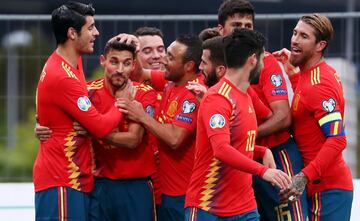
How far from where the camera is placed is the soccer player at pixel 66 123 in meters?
8.48

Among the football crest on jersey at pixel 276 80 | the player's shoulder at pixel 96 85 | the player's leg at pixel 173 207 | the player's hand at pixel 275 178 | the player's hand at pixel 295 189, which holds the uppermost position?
the football crest on jersey at pixel 276 80

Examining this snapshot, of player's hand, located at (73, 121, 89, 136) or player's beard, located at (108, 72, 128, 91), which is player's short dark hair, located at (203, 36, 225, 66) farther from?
player's hand, located at (73, 121, 89, 136)

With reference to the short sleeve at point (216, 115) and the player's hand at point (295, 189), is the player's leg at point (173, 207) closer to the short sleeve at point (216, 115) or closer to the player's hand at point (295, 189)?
the player's hand at point (295, 189)

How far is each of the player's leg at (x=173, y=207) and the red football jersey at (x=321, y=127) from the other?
36.0 inches

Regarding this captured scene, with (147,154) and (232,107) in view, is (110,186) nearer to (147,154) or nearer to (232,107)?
(147,154)

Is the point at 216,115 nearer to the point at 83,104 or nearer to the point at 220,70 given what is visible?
the point at 220,70

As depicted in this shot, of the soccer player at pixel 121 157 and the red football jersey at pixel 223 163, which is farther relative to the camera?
the soccer player at pixel 121 157

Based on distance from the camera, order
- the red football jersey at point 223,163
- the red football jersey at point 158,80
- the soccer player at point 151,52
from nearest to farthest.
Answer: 1. the red football jersey at point 223,163
2. the red football jersey at point 158,80
3. the soccer player at point 151,52

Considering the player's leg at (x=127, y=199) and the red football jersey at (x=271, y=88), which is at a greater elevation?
the red football jersey at (x=271, y=88)

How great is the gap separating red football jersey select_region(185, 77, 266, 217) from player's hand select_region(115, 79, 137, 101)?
0.76 metres

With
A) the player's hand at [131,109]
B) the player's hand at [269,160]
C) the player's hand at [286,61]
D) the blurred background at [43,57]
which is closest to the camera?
the player's hand at [269,160]

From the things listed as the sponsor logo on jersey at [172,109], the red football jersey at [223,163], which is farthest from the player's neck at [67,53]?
the red football jersey at [223,163]

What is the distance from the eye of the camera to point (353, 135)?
11.8 m

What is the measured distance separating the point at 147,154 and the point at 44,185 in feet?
2.64
